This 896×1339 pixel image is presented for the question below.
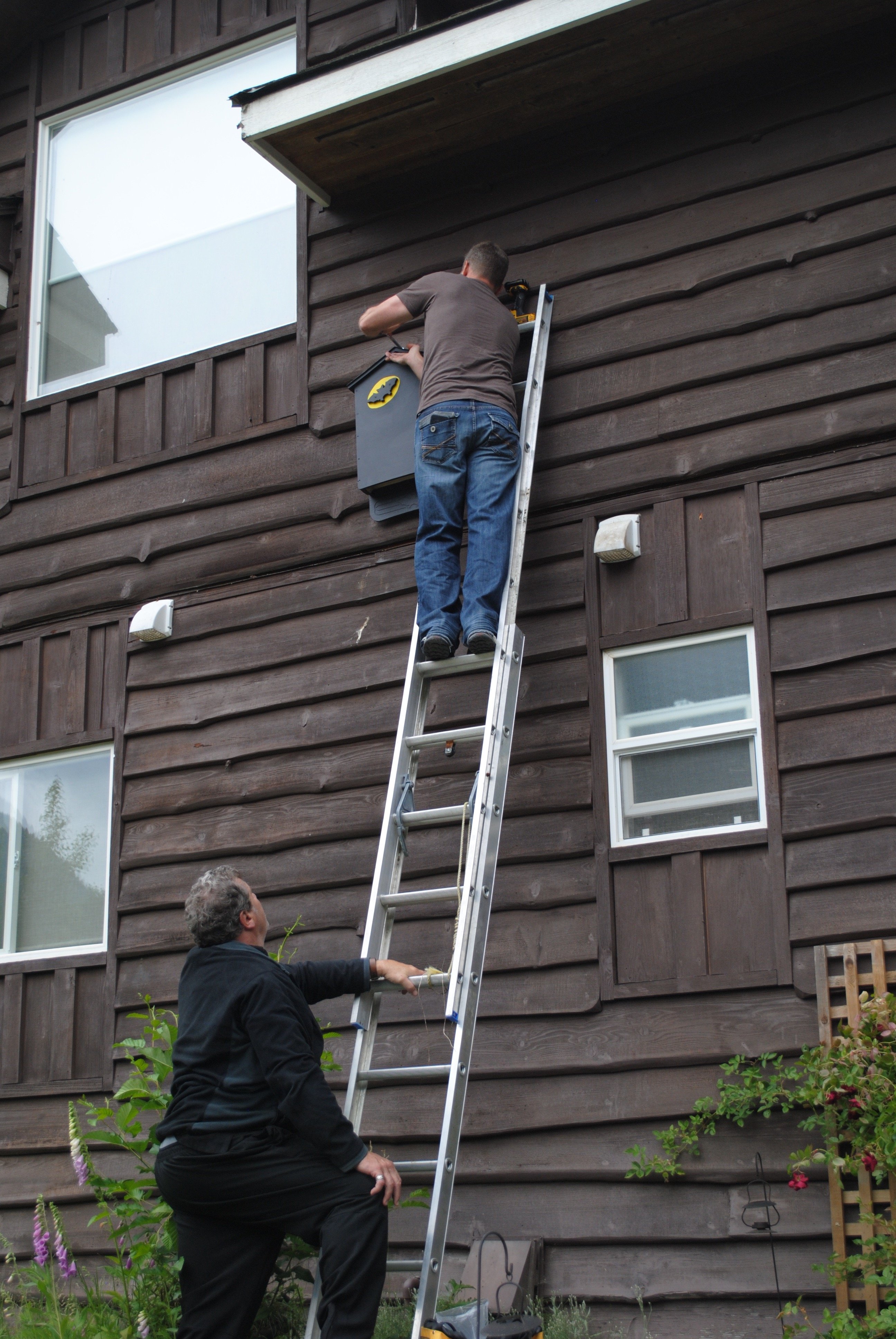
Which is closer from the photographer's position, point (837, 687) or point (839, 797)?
point (839, 797)

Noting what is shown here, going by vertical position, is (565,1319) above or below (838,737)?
below

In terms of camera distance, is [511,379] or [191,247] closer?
[511,379]

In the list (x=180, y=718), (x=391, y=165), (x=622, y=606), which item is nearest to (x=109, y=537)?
(x=180, y=718)

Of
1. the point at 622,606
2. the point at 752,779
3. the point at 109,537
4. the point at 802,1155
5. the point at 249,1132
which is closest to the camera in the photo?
the point at 249,1132

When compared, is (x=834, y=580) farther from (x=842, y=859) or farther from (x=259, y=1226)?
(x=259, y=1226)

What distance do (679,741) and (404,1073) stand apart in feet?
6.01

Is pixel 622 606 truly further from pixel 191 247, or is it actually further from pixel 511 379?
pixel 191 247

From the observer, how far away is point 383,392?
630 cm

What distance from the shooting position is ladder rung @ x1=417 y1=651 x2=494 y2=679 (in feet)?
16.5

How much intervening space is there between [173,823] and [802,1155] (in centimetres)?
325

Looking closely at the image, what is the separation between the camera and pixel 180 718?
673cm

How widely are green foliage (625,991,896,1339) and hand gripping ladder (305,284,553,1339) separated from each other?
2.94ft

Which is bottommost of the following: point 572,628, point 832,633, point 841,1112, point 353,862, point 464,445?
point 841,1112

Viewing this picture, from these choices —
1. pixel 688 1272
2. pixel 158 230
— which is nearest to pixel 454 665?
pixel 688 1272
